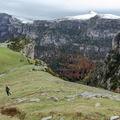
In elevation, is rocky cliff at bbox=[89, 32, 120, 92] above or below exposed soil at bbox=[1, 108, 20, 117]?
below

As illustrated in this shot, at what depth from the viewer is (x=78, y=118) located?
54.0 feet

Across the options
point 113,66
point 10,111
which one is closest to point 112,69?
point 113,66

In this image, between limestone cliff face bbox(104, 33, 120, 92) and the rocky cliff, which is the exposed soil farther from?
limestone cliff face bbox(104, 33, 120, 92)

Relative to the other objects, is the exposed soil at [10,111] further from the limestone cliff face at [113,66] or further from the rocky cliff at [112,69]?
the limestone cliff face at [113,66]

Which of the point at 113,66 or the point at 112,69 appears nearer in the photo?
the point at 112,69

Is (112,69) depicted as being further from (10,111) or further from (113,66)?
(10,111)

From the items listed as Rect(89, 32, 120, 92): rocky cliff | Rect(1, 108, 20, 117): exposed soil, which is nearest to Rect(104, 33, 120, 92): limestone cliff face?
Rect(89, 32, 120, 92): rocky cliff

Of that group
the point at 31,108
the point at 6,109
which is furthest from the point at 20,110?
the point at 6,109

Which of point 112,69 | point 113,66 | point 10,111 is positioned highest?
point 10,111

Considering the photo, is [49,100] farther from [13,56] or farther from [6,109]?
[13,56]

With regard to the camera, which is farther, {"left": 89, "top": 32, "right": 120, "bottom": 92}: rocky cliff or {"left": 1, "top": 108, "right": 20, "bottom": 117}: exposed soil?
{"left": 89, "top": 32, "right": 120, "bottom": 92}: rocky cliff

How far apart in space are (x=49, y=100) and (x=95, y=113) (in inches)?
397

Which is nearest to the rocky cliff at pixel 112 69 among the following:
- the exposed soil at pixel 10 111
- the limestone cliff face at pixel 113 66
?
the limestone cliff face at pixel 113 66

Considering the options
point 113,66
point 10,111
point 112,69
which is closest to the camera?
point 10,111
